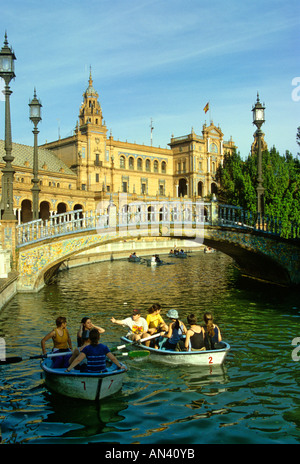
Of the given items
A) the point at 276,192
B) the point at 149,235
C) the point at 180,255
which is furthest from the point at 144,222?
the point at 180,255

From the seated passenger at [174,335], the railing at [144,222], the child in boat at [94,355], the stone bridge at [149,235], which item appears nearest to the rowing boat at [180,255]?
the stone bridge at [149,235]

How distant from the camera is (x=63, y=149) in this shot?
3014 inches

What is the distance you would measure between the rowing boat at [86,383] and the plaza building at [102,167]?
152 feet

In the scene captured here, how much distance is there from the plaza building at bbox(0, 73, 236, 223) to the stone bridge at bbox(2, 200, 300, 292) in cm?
Answer: 3276

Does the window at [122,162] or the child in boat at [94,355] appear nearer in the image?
the child in boat at [94,355]

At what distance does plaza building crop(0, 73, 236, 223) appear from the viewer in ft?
202

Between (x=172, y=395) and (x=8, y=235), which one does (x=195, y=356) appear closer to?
(x=172, y=395)

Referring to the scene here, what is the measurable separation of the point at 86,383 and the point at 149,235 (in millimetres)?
14959

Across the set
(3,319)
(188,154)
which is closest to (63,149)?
(188,154)

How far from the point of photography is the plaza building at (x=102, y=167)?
61.5 m

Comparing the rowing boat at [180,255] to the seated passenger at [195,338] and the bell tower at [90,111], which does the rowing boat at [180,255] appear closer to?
the bell tower at [90,111]

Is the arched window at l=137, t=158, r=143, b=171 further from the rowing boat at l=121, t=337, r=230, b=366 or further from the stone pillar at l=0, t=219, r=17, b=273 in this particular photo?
the rowing boat at l=121, t=337, r=230, b=366

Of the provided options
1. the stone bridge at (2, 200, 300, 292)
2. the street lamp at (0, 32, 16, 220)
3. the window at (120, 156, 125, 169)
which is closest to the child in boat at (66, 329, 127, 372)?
the street lamp at (0, 32, 16, 220)
